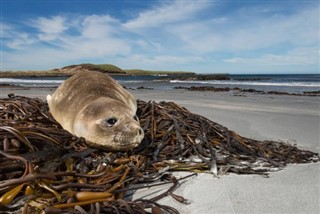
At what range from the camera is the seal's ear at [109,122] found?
125 inches

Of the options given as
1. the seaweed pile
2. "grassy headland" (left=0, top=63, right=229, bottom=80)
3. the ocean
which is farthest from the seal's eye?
"grassy headland" (left=0, top=63, right=229, bottom=80)

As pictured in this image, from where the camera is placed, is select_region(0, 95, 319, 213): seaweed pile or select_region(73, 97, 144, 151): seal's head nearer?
select_region(0, 95, 319, 213): seaweed pile

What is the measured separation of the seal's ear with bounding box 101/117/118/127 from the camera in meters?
3.18

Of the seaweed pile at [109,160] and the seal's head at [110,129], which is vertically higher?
the seal's head at [110,129]

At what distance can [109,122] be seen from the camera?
3195 mm

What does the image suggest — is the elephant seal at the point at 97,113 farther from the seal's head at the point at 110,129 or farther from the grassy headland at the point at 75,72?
the grassy headland at the point at 75,72

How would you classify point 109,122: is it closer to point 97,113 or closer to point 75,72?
point 97,113

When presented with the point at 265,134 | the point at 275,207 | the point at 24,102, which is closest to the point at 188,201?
the point at 275,207

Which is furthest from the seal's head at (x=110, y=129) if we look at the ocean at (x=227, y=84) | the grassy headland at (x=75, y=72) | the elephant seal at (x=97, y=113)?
the grassy headland at (x=75, y=72)

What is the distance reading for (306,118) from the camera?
800 centimetres

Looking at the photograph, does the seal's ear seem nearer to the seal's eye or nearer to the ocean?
the seal's eye

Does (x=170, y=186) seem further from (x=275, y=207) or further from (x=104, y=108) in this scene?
(x=104, y=108)

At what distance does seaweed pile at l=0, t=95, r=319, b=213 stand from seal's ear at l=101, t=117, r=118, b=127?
269mm

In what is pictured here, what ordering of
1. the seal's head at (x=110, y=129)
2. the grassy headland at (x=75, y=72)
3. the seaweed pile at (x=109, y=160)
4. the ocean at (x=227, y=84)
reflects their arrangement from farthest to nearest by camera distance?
the grassy headland at (x=75, y=72) < the ocean at (x=227, y=84) < the seal's head at (x=110, y=129) < the seaweed pile at (x=109, y=160)
